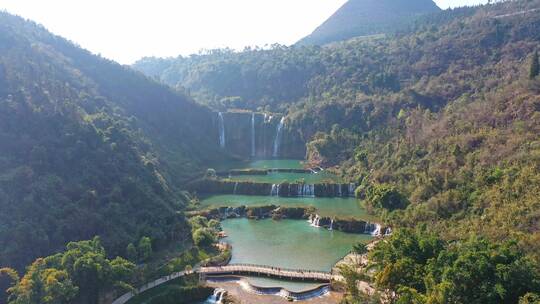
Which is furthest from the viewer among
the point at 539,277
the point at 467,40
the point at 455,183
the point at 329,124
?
the point at 467,40

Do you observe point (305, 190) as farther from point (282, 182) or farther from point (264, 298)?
point (264, 298)

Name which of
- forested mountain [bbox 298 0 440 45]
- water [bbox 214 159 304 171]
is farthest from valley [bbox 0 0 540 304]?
forested mountain [bbox 298 0 440 45]

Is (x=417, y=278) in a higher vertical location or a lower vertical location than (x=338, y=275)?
higher

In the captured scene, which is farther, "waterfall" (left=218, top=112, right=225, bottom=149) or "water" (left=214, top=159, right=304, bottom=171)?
"waterfall" (left=218, top=112, right=225, bottom=149)

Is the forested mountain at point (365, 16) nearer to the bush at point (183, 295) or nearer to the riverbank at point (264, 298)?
the riverbank at point (264, 298)

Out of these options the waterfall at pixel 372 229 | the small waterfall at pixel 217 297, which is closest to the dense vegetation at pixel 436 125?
the waterfall at pixel 372 229

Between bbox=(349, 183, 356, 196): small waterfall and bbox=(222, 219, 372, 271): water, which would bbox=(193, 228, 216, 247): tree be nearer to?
bbox=(222, 219, 372, 271): water

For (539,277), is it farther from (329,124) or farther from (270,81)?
(270,81)

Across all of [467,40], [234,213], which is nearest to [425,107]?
[467,40]
